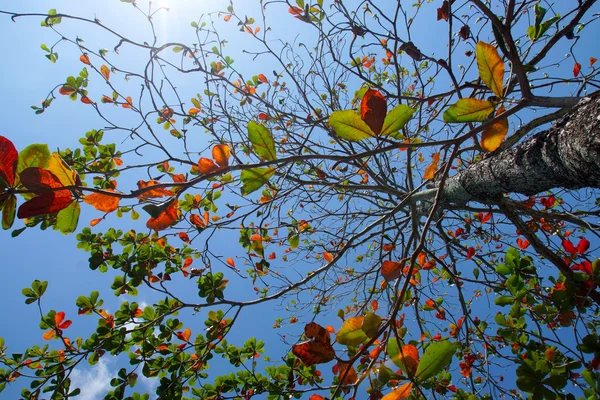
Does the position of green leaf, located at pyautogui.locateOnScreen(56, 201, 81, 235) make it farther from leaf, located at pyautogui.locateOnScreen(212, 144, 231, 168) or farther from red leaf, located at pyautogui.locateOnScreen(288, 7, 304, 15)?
red leaf, located at pyautogui.locateOnScreen(288, 7, 304, 15)

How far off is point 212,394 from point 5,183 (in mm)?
1832

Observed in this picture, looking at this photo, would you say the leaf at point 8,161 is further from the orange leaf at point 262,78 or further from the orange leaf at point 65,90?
the orange leaf at point 262,78

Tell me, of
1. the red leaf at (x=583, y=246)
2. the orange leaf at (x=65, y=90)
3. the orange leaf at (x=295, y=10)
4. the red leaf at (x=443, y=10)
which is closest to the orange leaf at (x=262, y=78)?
the orange leaf at (x=295, y=10)

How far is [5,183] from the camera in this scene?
0.67 m

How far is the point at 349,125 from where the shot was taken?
73cm

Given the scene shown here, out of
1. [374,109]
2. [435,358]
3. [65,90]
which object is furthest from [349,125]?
[65,90]

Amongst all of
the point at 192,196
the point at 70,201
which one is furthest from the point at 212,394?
the point at 70,201

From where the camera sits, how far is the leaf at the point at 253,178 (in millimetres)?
858

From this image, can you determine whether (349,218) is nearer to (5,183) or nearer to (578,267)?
(578,267)

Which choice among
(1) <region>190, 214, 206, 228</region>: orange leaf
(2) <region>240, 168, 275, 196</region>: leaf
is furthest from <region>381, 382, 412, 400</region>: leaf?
(1) <region>190, 214, 206, 228</region>: orange leaf

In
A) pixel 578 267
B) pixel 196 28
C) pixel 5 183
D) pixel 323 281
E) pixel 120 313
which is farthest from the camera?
pixel 323 281

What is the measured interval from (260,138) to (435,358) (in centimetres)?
77

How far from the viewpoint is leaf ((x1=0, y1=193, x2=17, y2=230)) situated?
27.9 inches

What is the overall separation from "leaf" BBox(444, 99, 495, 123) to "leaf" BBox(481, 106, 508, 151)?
9cm
